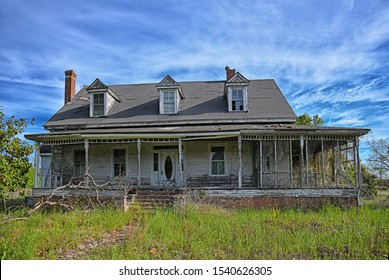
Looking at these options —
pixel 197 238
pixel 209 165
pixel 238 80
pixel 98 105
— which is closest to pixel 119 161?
pixel 98 105

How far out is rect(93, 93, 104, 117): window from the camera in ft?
61.1

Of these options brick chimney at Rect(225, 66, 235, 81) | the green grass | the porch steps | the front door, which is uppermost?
brick chimney at Rect(225, 66, 235, 81)

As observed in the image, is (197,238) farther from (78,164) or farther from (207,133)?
(78,164)

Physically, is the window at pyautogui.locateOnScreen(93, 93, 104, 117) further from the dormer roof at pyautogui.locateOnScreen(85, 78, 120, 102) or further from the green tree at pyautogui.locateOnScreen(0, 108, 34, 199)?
the green tree at pyautogui.locateOnScreen(0, 108, 34, 199)

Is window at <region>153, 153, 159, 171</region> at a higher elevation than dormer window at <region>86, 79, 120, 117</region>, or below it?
below

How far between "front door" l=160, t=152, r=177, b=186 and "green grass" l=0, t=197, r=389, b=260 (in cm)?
697

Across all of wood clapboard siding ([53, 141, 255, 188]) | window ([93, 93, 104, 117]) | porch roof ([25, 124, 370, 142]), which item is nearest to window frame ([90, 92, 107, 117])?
window ([93, 93, 104, 117])

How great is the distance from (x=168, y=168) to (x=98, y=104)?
19.9ft

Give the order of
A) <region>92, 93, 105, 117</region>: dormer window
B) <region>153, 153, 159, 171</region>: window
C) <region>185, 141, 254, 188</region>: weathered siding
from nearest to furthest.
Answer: <region>185, 141, 254, 188</region>: weathered siding, <region>153, 153, 159, 171</region>: window, <region>92, 93, 105, 117</region>: dormer window

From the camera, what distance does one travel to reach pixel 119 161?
58.0 ft

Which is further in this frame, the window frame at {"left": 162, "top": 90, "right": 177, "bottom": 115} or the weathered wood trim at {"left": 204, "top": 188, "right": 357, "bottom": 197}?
the window frame at {"left": 162, "top": 90, "right": 177, "bottom": 115}

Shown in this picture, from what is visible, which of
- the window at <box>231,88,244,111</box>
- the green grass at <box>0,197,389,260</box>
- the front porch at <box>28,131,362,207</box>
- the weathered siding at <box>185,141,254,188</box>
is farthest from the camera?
the window at <box>231,88,244,111</box>

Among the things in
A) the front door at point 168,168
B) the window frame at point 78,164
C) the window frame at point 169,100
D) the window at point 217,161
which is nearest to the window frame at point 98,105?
the window frame at point 78,164

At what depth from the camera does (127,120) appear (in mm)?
17797
